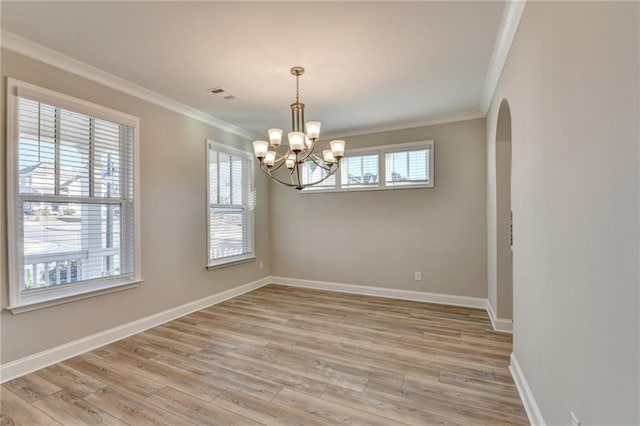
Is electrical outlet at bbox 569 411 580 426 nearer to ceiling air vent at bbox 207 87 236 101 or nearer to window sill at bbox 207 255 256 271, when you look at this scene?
ceiling air vent at bbox 207 87 236 101

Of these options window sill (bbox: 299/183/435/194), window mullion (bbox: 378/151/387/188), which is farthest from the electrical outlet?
window mullion (bbox: 378/151/387/188)

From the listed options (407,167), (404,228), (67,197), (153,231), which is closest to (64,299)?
(67,197)

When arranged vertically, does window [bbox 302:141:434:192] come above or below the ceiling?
below

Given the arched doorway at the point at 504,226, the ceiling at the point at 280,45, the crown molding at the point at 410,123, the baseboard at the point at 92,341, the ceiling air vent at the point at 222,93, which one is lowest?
the baseboard at the point at 92,341

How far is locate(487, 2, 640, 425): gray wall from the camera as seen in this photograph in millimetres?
891

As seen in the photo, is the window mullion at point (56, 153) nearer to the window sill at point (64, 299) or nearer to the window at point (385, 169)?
the window sill at point (64, 299)

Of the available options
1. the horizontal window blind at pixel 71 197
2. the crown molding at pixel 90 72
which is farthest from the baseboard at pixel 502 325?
the crown molding at pixel 90 72

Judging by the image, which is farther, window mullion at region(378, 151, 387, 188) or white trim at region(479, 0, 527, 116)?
window mullion at region(378, 151, 387, 188)

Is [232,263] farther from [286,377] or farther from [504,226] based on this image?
[504,226]

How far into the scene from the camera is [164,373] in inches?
95.0

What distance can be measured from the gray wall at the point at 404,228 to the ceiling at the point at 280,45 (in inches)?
33.8

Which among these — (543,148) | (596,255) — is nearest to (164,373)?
(596,255)

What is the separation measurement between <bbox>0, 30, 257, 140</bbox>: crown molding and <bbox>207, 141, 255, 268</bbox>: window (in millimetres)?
574

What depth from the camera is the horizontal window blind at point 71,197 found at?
2.46 meters
